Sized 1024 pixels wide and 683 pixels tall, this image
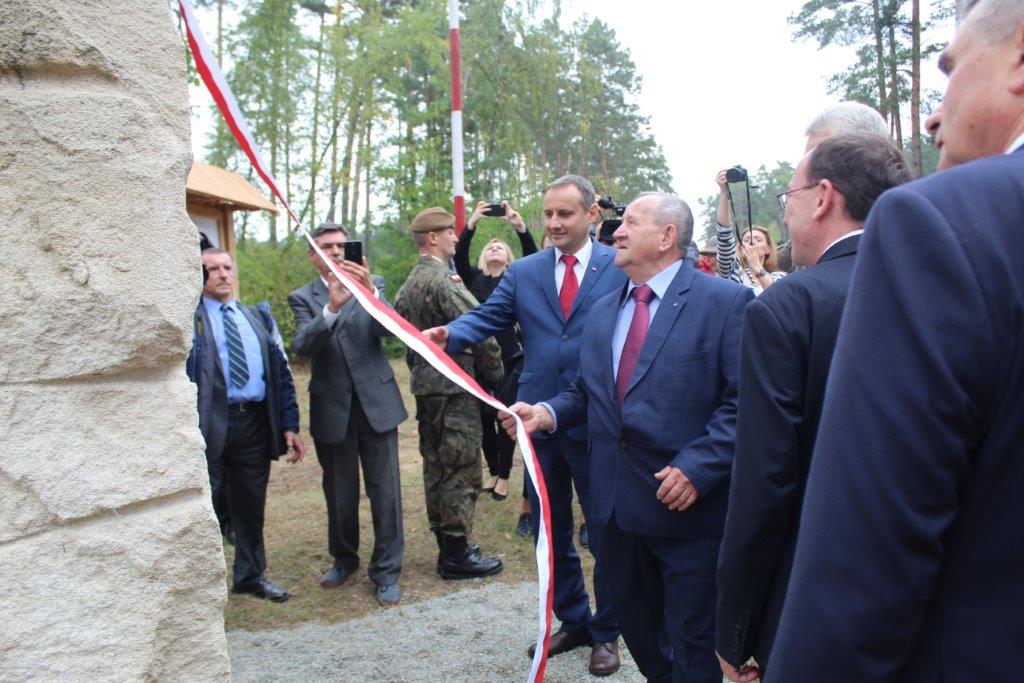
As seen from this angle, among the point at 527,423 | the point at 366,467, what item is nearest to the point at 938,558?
the point at 527,423

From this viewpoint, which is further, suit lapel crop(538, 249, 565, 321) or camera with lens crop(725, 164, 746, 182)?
camera with lens crop(725, 164, 746, 182)

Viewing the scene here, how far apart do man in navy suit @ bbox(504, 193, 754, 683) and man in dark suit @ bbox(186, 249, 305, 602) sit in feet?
6.87

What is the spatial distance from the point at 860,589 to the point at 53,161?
1777mm

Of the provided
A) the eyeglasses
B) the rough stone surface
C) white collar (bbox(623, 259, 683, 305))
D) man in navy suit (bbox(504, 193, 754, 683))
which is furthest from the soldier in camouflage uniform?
the rough stone surface

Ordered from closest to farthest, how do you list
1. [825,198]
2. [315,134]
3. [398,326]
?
[825,198]
[398,326]
[315,134]

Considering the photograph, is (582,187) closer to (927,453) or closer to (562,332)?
(562,332)

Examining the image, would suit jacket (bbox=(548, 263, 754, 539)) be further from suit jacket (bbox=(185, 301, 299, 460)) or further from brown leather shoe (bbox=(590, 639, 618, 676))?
suit jacket (bbox=(185, 301, 299, 460))

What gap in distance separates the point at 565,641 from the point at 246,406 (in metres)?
2.19

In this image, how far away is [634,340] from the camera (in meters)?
2.86

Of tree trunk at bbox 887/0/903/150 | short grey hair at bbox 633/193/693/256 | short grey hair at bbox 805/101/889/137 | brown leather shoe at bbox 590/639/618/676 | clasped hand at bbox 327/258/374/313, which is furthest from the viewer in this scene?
A: tree trunk at bbox 887/0/903/150

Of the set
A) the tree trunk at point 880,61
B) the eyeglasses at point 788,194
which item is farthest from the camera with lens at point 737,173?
the tree trunk at point 880,61

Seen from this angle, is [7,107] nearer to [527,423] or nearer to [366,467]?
[527,423]

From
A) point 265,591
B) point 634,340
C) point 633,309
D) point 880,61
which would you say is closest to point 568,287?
point 633,309

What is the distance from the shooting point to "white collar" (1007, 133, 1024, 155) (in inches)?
39.9
